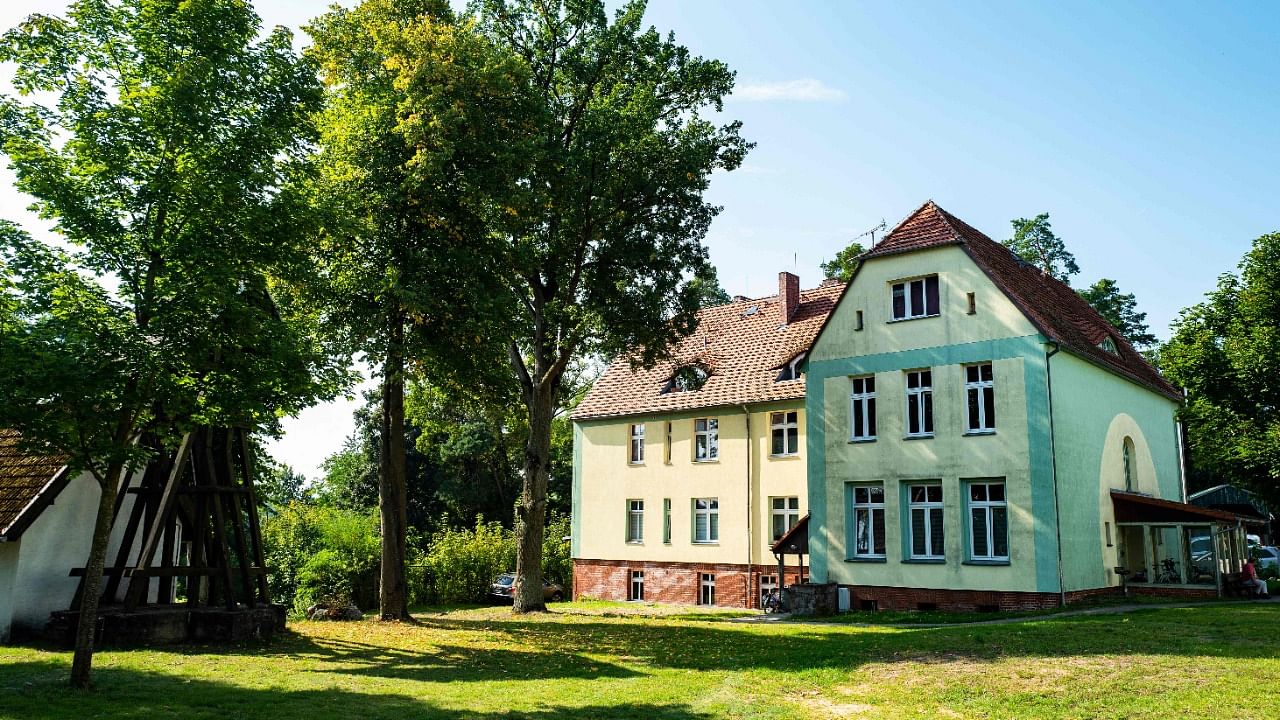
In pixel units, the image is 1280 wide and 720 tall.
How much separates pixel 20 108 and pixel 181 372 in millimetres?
4007

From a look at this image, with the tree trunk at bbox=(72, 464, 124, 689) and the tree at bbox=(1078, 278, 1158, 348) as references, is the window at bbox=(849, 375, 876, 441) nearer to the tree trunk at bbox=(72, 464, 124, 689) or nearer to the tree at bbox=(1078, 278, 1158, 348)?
the tree trunk at bbox=(72, 464, 124, 689)

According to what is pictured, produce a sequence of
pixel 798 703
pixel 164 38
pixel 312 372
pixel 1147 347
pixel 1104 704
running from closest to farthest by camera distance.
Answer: pixel 1104 704 → pixel 798 703 → pixel 164 38 → pixel 312 372 → pixel 1147 347

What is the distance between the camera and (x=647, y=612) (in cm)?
2950

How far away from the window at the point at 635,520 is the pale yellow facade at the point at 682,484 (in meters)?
0.12

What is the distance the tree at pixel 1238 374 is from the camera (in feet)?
122

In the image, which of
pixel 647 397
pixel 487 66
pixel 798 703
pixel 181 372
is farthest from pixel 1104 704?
pixel 647 397

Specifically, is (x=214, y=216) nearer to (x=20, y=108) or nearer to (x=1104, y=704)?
(x=20, y=108)

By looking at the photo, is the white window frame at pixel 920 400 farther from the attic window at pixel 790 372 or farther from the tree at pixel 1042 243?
the tree at pixel 1042 243

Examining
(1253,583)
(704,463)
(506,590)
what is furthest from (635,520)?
(1253,583)

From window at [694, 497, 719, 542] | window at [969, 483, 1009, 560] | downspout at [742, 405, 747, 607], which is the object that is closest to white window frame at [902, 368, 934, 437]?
window at [969, 483, 1009, 560]

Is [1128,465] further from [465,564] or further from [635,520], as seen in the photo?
[465,564]

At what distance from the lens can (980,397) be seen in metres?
23.8

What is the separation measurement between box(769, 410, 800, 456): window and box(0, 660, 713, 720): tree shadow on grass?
764 inches

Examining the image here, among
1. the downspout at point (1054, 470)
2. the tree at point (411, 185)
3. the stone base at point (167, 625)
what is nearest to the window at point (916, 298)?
the downspout at point (1054, 470)
